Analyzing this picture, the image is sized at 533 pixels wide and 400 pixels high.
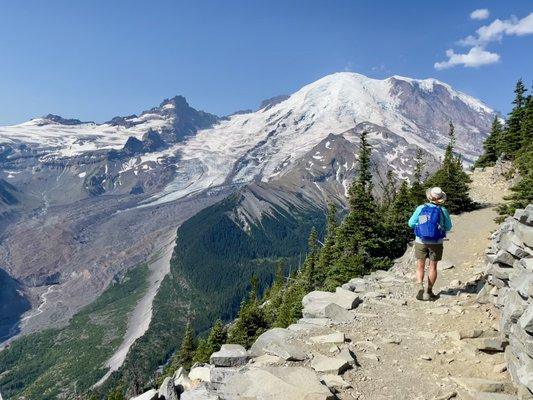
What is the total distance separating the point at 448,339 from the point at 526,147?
3296 cm

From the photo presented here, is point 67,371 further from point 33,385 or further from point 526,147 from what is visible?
point 526,147

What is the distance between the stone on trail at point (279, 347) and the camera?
33.8 feet

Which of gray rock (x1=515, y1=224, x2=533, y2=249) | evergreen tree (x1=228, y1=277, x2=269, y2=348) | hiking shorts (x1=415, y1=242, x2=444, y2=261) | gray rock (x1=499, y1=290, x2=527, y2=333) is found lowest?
evergreen tree (x1=228, y1=277, x2=269, y2=348)

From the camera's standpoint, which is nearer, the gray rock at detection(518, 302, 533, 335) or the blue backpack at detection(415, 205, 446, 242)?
the gray rock at detection(518, 302, 533, 335)

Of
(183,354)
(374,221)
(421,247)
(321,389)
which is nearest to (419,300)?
(421,247)

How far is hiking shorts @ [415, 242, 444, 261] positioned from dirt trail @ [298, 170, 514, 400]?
1567mm

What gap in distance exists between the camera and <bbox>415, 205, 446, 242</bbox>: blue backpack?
45.2 ft

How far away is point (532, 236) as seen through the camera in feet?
35.7

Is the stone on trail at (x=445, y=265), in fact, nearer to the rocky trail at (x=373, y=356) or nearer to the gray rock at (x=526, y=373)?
the rocky trail at (x=373, y=356)

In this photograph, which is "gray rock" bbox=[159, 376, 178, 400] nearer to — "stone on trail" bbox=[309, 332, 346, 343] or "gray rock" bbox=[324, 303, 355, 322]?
"stone on trail" bbox=[309, 332, 346, 343]

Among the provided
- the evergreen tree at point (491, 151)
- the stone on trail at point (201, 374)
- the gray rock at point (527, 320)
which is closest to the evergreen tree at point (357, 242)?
the stone on trail at point (201, 374)

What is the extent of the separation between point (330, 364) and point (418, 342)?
10.0 ft

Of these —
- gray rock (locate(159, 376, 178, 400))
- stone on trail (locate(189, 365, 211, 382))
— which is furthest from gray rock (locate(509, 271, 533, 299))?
gray rock (locate(159, 376, 178, 400))

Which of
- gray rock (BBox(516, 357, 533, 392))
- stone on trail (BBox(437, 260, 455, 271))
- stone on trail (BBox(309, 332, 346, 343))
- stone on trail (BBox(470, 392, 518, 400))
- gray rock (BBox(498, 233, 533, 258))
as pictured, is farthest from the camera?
stone on trail (BBox(437, 260, 455, 271))
